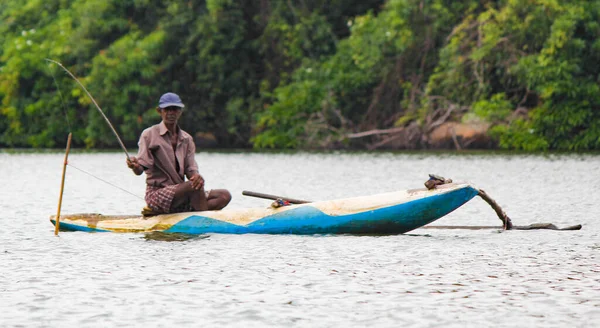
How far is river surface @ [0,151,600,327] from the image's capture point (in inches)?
294

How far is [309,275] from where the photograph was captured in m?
9.40

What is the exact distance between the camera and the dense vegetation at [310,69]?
37.0 m

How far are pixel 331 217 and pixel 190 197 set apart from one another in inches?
63.1

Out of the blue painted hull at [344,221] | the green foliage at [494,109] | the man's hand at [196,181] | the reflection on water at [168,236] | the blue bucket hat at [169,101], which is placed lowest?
the reflection on water at [168,236]

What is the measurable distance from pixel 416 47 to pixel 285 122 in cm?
584

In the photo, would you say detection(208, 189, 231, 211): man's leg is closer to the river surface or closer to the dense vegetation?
the river surface

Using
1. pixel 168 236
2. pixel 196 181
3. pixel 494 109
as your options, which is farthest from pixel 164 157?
pixel 494 109

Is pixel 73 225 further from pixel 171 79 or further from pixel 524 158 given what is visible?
pixel 171 79

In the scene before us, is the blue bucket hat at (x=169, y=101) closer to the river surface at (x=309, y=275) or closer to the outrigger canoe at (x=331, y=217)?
the outrigger canoe at (x=331, y=217)

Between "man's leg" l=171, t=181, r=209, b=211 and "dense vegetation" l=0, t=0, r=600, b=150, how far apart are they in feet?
82.8

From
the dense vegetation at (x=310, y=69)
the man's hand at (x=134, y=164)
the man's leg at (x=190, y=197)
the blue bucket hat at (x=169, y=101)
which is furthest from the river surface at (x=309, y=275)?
the dense vegetation at (x=310, y=69)

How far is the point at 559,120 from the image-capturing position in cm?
3659

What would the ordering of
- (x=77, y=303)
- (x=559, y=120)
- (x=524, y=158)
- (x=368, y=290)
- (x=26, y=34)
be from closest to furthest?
(x=77, y=303) < (x=368, y=290) < (x=524, y=158) < (x=559, y=120) < (x=26, y=34)

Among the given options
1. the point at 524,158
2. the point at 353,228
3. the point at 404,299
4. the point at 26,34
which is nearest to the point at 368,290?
the point at 404,299
